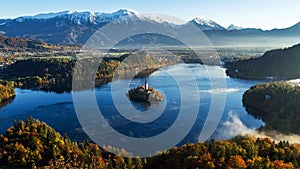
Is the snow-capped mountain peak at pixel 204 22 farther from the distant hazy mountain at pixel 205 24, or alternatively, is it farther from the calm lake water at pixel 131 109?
the calm lake water at pixel 131 109

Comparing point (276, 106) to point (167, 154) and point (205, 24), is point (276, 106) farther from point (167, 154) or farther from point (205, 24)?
point (205, 24)

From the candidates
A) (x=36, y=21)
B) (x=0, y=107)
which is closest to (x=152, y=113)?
(x=0, y=107)

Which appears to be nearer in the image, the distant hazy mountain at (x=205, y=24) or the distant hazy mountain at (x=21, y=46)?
the distant hazy mountain at (x=21, y=46)

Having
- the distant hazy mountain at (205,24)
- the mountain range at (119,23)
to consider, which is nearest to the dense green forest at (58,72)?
the mountain range at (119,23)

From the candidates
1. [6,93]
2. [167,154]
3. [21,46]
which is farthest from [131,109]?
[21,46]

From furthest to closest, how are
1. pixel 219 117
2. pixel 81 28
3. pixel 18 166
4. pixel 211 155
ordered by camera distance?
pixel 81 28, pixel 219 117, pixel 18 166, pixel 211 155

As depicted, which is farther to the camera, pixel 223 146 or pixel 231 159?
pixel 223 146

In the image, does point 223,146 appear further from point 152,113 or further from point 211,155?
point 152,113

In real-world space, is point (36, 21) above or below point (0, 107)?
above
